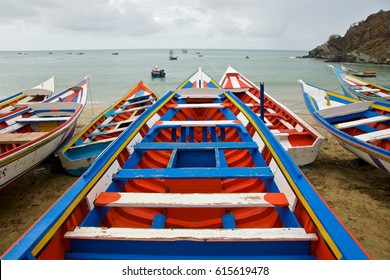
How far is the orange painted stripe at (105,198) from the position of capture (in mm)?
2102

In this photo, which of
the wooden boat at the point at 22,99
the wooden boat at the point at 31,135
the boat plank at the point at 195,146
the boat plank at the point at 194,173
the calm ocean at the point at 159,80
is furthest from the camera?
the calm ocean at the point at 159,80

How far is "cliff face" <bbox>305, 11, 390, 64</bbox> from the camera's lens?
5525 centimetres

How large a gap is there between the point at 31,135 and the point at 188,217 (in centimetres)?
459

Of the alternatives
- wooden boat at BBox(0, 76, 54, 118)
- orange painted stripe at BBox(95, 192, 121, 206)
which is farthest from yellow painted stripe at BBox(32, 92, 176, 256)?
wooden boat at BBox(0, 76, 54, 118)

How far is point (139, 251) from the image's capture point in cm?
177

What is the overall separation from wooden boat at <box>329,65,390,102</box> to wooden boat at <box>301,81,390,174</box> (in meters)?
2.30

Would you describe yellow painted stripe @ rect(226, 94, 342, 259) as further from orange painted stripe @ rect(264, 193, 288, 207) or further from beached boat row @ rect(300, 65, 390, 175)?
beached boat row @ rect(300, 65, 390, 175)

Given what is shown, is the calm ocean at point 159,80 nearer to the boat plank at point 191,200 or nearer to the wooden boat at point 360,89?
the wooden boat at point 360,89

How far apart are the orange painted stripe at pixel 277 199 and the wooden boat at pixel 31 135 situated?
170 inches

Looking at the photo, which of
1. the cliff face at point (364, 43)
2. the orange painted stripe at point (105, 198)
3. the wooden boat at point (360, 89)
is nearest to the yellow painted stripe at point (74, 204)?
the orange painted stripe at point (105, 198)

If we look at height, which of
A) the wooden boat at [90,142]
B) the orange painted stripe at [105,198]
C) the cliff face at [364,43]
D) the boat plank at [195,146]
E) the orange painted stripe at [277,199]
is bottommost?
the wooden boat at [90,142]
